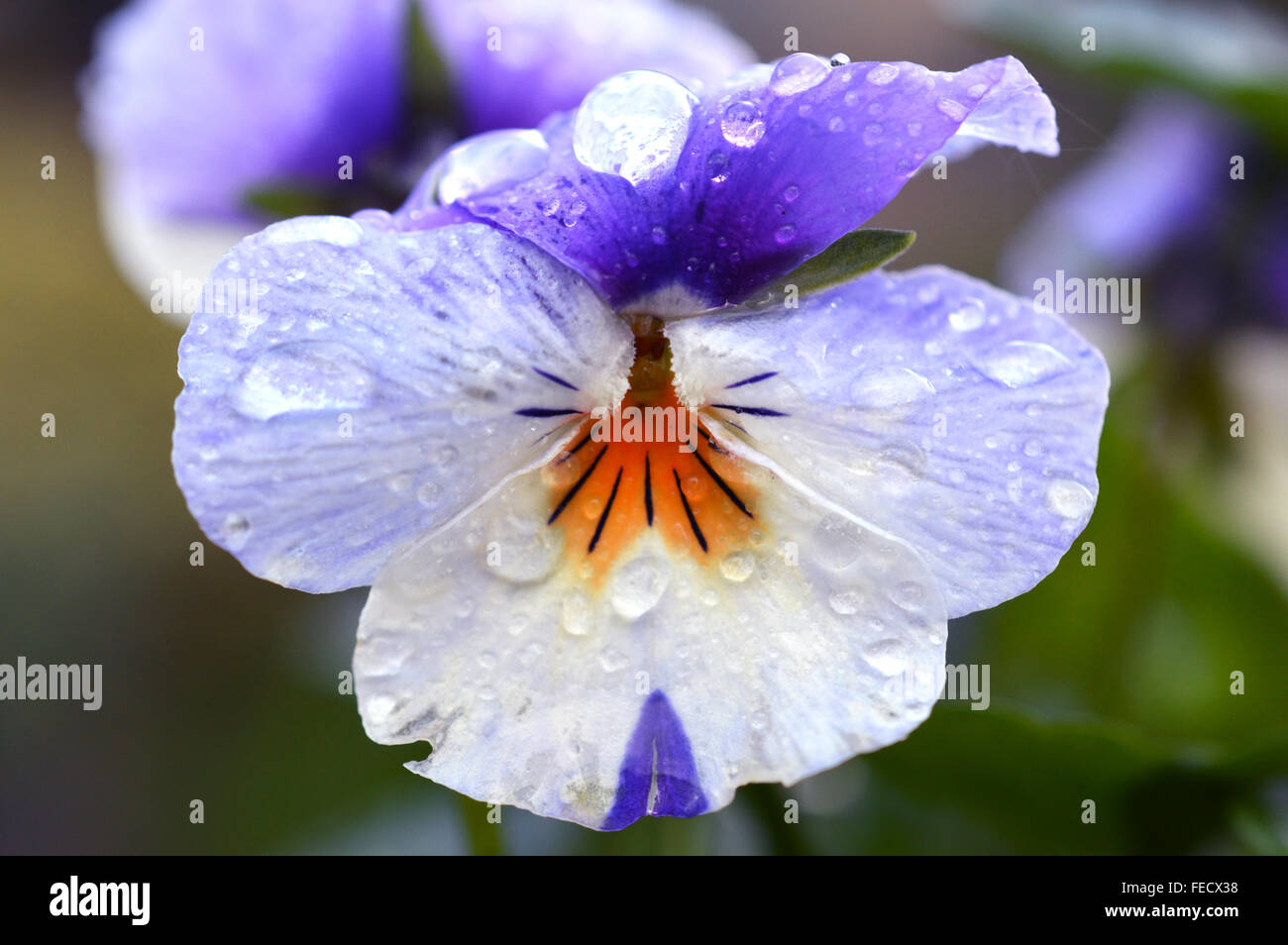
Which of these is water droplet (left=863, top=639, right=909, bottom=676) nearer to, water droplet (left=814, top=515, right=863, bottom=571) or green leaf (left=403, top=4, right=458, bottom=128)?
water droplet (left=814, top=515, right=863, bottom=571)

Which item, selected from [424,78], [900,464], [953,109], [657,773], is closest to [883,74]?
[953,109]

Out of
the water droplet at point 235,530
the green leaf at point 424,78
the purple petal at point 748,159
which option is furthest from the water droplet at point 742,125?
the green leaf at point 424,78

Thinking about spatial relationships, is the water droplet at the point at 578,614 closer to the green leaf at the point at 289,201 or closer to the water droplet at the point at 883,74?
the water droplet at the point at 883,74

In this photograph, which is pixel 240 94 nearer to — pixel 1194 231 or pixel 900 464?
pixel 900 464

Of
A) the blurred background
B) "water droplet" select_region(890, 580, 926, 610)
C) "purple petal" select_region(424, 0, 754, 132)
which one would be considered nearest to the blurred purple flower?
the blurred background

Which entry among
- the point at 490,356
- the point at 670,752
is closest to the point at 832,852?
the point at 670,752

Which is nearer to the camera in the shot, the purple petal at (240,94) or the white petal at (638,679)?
the white petal at (638,679)
